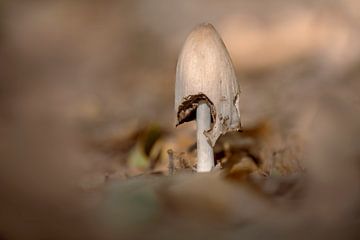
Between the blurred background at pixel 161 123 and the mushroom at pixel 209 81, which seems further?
the mushroom at pixel 209 81

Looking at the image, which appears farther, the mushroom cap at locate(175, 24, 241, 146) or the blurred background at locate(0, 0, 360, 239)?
the mushroom cap at locate(175, 24, 241, 146)

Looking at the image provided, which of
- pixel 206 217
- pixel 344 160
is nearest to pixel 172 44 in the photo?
pixel 344 160

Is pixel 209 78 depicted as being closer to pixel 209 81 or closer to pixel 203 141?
pixel 209 81

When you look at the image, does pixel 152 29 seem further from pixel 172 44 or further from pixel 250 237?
pixel 250 237

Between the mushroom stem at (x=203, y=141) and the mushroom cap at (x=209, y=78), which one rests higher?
the mushroom cap at (x=209, y=78)

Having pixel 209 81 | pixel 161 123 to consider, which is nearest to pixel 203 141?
pixel 209 81
